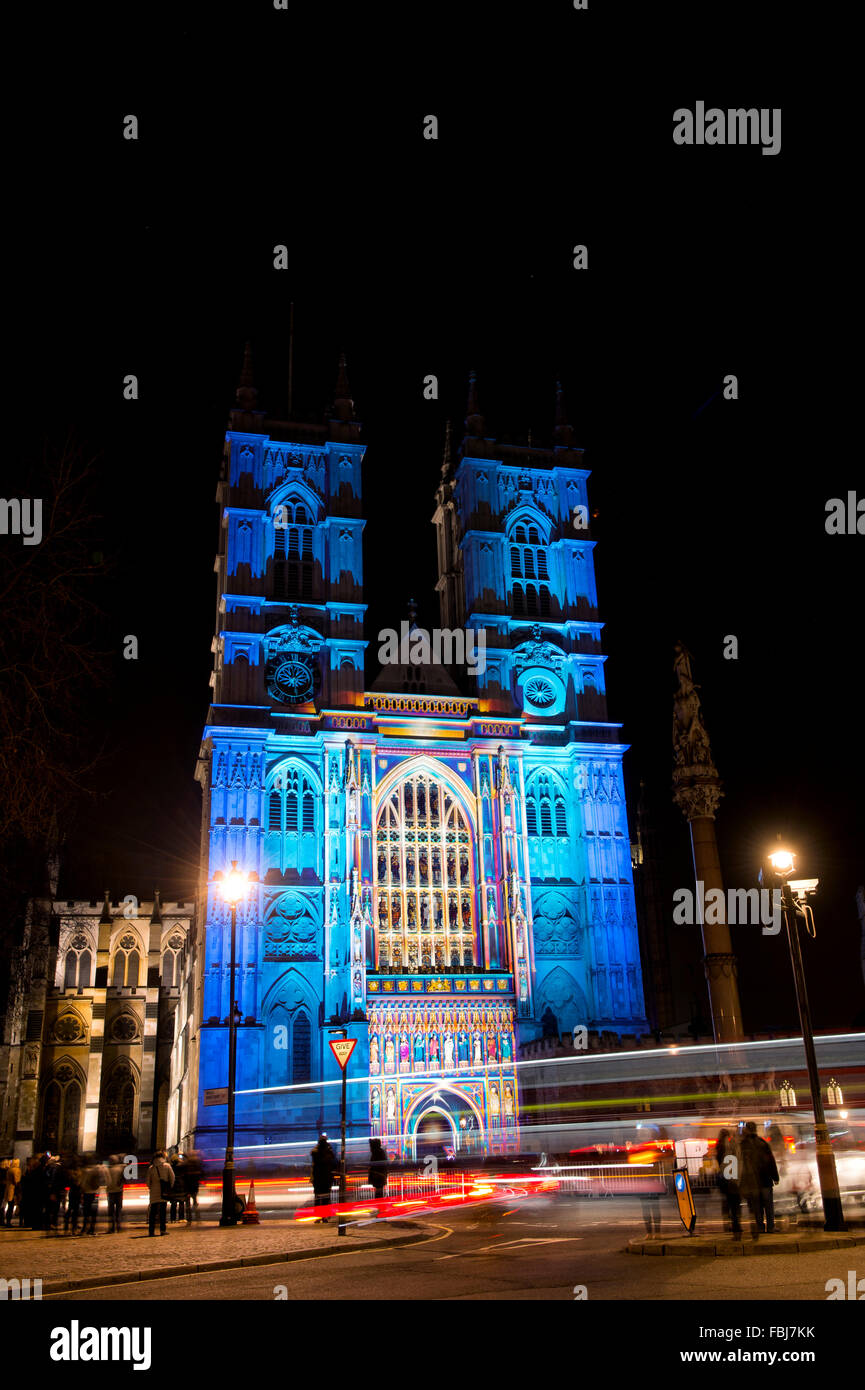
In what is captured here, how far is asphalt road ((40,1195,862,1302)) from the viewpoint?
1048cm

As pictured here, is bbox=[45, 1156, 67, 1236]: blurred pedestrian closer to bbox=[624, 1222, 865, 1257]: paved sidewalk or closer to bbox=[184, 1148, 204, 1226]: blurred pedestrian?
bbox=[184, 1148, 204, 1226]: blurred pedestrian

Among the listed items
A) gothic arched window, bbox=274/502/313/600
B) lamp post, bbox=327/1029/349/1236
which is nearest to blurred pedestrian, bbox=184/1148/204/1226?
lamp post, bbox=327/1029/349/1236

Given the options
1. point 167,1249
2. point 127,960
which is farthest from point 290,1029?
point 167,1249

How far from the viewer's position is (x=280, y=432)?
55.5 metres

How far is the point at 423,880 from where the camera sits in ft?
165

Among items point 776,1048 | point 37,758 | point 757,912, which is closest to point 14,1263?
point 37,758

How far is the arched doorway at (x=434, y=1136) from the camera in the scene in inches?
1773

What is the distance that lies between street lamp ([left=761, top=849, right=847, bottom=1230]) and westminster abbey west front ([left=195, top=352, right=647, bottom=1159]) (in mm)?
30170

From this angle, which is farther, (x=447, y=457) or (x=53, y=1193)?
(x=447, y=457)

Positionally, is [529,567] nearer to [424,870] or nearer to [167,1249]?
[424,870]

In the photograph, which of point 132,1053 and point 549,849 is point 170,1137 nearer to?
point 132,1053

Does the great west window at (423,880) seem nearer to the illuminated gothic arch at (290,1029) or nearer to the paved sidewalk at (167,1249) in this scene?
the illuminated gothic arch at (290,1029)

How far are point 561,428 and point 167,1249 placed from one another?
49.3 m

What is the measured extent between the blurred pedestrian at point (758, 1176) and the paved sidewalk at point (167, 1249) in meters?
5.59
